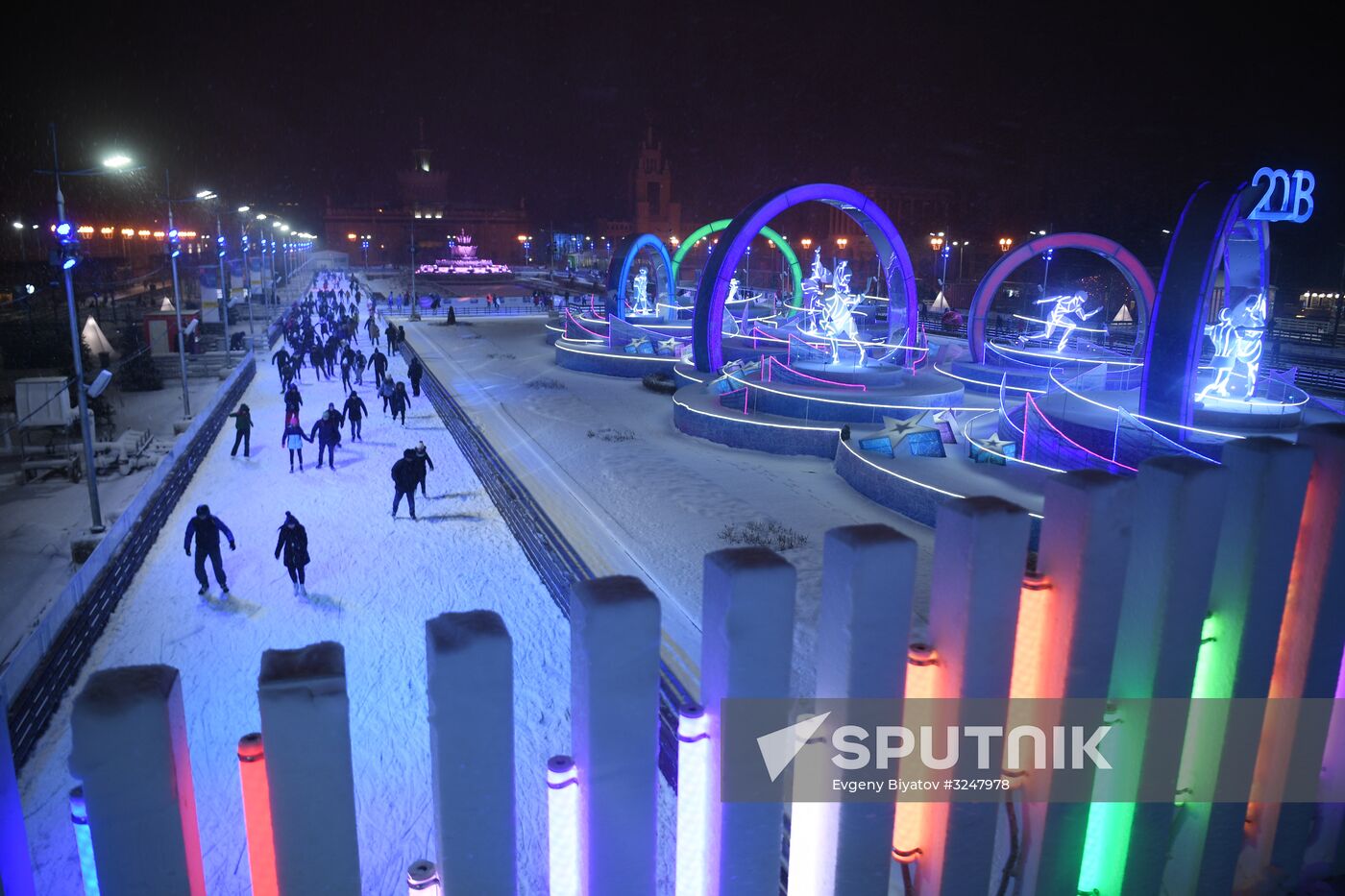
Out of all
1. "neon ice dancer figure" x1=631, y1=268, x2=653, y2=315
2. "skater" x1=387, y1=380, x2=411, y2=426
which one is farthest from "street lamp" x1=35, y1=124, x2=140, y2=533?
"neon ice dancer figure" x1=631, y1=268, x2=653, y2=315

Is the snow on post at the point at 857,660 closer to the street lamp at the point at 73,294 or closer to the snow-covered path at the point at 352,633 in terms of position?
the snow-covered path at the point at 352,633

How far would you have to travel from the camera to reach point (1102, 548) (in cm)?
227

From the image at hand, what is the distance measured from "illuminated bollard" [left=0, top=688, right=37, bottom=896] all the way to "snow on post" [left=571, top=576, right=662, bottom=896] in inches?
43.8

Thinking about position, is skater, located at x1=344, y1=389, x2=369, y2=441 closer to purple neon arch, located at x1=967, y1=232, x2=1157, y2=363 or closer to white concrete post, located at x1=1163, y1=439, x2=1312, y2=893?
white concrete post, located at x1=1163, y1=439, x2=1312, y2=893

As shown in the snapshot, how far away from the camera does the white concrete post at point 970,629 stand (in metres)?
2.12

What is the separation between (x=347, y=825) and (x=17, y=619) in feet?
25.5

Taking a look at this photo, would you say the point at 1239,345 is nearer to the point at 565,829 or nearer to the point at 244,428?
the point at 565,829

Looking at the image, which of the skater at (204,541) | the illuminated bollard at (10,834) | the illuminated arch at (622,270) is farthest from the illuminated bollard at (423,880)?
the illuminated arch at (622,270)

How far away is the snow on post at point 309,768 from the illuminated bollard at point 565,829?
432 mm

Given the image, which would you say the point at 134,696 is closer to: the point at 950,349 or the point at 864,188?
the point at 950,349

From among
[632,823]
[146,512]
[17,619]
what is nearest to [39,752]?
[17,619]

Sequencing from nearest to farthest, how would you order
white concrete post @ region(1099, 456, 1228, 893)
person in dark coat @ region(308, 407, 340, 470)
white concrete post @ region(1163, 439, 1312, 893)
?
white concrete post @ region(1099, 456, 1228, 893) → white concrete post @ region(1163, 439, 1312, 893) → person in dark coat @ region(308, 407, 340, 470)

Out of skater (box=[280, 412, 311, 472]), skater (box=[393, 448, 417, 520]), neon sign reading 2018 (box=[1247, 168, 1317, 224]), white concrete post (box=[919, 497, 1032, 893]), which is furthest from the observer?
Answer: skater (box=[280, 412, 311, 472])

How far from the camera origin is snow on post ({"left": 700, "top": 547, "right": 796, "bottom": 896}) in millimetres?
1919
